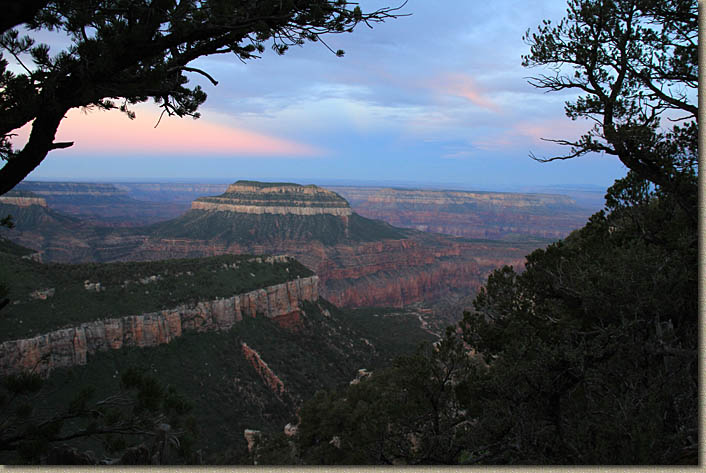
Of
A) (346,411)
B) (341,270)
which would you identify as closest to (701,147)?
(346,411)

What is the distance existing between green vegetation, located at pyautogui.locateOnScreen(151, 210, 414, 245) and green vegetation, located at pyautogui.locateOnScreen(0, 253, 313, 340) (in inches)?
2402

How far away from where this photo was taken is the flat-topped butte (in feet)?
361

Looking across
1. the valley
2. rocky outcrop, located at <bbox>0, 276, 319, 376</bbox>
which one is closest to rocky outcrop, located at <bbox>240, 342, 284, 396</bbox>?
the valley

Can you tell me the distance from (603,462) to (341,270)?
291 feet

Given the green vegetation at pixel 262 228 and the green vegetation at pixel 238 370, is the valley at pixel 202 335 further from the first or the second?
the green vegetation at pixel 262 228

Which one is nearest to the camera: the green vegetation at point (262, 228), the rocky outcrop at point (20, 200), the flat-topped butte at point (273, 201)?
the rocky outcrop at point (20, 200)

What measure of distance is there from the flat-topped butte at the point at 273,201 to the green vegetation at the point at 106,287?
70341 millimetres

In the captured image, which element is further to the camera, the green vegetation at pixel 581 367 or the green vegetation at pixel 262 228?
the green vegetation at pixel 262 228

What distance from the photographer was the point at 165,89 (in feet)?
18.9

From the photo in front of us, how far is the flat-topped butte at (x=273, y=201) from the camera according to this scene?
361ft

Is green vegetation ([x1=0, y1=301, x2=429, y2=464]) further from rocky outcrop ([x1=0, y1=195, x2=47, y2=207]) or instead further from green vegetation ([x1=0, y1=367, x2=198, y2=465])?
rocky outcrop ([x1=0, y1=195, x2=47, y2=207])

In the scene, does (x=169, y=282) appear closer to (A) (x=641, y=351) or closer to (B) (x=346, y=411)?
(B) (x=346, y=411)

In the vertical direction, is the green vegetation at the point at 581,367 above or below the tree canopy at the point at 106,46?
below

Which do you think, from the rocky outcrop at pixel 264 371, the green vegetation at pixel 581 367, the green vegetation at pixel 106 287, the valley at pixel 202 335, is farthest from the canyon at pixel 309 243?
the green vegetation at pixel 581 367
